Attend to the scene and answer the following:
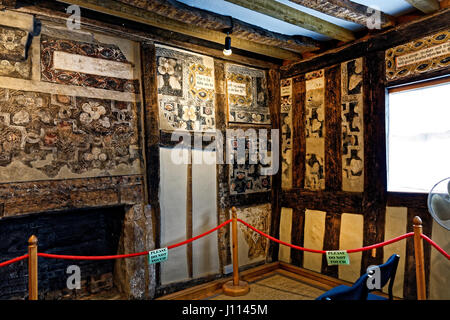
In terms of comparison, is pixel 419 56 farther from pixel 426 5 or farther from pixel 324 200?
pixel 324 200

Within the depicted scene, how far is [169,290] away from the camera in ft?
12.4

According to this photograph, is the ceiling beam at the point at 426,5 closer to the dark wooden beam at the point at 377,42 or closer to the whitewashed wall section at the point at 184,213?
the dark wooden beam at the point at 377,42

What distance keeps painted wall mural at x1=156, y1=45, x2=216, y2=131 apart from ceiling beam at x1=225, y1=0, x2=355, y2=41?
3.87 feet

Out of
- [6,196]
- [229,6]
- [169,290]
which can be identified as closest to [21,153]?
[6,196]

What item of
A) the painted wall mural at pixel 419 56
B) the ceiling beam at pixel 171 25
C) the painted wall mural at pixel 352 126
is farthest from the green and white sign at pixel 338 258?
the ceiling beam at pixel 171 25

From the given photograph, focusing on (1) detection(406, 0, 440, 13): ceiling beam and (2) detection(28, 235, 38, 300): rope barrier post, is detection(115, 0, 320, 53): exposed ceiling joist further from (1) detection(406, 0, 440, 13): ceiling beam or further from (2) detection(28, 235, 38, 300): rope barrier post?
(2) detection(28, 235, 38, 300): rope barrier post

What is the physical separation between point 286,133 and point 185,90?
5.83 feet

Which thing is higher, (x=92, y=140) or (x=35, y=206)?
(x=92, y=140)

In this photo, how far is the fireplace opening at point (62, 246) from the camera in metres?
3.20

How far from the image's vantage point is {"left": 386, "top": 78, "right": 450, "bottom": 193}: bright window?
3266mm

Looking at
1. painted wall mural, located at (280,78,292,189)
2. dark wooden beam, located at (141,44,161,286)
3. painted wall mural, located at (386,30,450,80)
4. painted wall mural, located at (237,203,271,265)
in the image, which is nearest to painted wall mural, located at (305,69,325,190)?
painted wall mural, located at (280,78,292,189)

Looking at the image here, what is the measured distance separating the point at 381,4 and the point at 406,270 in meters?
2.97

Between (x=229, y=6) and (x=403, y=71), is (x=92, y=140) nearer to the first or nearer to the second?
(x=229, y=6)

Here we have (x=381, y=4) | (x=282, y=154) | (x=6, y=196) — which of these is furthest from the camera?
(x=282, y=154)
